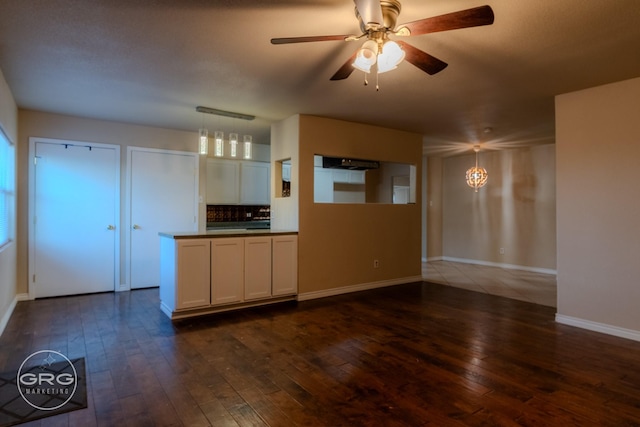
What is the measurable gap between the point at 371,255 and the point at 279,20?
3759 millimetres

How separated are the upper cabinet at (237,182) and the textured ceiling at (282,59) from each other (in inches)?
59.7

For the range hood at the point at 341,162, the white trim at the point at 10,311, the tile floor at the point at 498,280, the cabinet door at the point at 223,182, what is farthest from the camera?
the cabinet door at the point at 223,182

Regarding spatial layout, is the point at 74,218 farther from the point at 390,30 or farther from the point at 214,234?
the point at 390,30

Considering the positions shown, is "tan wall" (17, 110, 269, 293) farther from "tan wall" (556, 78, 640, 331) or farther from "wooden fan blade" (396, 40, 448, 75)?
"tan wall" (556, 78, 640, 331)

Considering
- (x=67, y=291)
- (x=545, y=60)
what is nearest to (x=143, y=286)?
(x=67, y=291)

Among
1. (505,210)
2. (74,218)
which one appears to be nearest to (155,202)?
(74,218)

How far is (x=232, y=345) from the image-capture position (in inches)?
123

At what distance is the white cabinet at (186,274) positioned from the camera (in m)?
3.82

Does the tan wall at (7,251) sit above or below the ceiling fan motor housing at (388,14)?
below

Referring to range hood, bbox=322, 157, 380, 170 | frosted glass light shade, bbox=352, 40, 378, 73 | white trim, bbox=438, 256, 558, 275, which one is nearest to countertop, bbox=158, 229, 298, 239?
range hood, bbox=322, 157, 380, 170

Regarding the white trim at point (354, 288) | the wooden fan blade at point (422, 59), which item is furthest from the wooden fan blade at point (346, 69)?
the white trim at point (354, 288)

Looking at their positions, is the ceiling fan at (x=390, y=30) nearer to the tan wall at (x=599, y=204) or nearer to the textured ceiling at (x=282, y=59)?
the textured ceiling at (x=282, y=59)

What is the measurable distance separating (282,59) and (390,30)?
114cm

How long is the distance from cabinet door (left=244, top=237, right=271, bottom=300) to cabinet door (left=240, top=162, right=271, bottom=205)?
2328 millimetres
